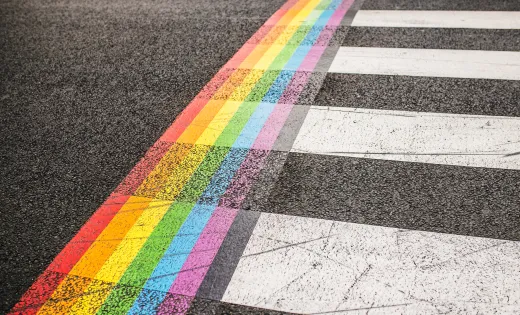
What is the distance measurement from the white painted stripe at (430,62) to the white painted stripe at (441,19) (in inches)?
21.6

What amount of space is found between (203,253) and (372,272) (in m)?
0.75

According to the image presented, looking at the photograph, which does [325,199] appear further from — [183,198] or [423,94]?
[423,94]

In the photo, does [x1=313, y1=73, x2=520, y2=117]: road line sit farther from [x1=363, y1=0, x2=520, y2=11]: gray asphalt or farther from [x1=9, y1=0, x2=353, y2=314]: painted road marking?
[x1=363, y1=0, x2=520, y2=11]: gray asphalt

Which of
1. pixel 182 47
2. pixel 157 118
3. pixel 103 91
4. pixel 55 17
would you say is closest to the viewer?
pixel 157 118

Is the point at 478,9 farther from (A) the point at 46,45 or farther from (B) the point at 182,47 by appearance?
(A) the point at 46,45

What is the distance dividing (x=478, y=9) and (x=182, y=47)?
2.75 metres

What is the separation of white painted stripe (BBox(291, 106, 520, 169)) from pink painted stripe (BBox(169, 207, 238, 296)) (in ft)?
2.35

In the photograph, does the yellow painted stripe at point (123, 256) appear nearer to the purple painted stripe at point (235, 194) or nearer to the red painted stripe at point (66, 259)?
the red painted stripe at point (66, 259)

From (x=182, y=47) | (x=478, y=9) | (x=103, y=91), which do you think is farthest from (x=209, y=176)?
(x=478, y=9)

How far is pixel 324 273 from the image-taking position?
218cm

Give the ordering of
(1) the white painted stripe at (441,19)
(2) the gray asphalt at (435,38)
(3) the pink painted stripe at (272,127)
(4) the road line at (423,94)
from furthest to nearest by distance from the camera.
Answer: (1) the white painted stripe at (441,19) → (2) the gray asphalt at (435,38) → (4) the road line at (423,94) → (3) the pink painted stripe at (272,127)

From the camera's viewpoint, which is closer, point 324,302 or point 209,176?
point 324,302

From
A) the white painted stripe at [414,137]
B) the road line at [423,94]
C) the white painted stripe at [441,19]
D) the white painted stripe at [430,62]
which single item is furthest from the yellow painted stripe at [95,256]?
the white painted stripe at [441,19]

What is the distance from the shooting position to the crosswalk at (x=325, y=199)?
2.12m
